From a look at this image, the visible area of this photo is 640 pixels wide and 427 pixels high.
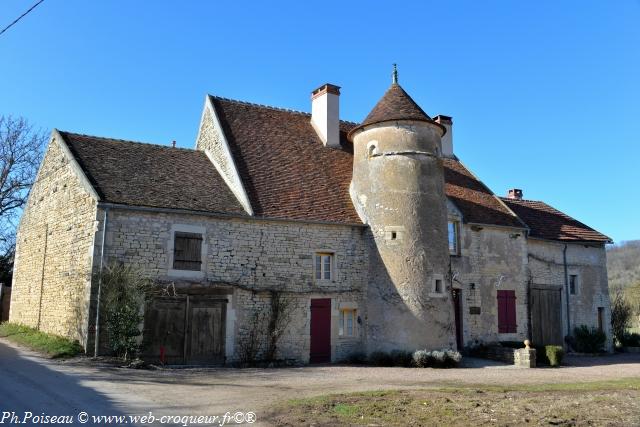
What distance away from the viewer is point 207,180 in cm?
1675

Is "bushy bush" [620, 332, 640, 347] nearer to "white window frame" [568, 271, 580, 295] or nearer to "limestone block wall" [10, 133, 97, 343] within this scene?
"white window frame" [568, 271, 580, 295]

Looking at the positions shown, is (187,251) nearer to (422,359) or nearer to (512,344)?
(422,359)

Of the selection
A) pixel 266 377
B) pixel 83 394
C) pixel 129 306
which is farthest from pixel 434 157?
pixel 83 394

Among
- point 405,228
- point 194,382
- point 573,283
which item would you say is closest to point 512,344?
point 573,283

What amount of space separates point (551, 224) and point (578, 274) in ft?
6.99

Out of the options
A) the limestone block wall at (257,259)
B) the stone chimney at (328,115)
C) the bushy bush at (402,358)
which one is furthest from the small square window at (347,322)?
the stone chimney at (328,115)

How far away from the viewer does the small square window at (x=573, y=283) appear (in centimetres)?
2125

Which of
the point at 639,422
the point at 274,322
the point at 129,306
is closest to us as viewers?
the point at 639,422

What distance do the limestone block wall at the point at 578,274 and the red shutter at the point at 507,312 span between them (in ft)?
4.89

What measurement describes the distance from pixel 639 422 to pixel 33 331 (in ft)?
51.0

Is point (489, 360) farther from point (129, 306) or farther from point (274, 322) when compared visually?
point (129, 306)

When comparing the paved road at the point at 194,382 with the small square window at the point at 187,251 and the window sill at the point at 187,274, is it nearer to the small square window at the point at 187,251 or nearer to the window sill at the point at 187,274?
the window sill at the point at 187,274

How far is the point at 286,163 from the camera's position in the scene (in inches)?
715

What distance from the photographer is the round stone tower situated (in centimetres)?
1586
